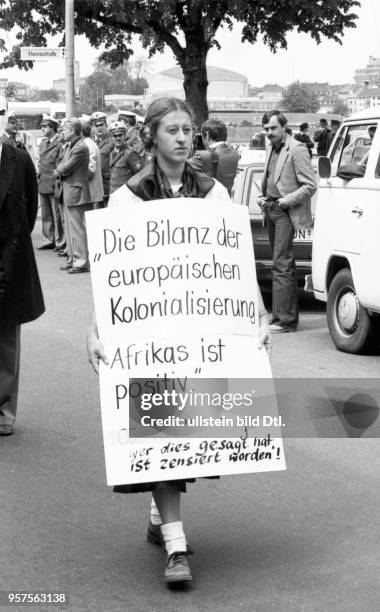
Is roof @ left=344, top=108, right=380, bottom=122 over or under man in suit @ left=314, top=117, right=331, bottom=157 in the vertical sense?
over

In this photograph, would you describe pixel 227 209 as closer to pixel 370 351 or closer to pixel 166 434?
pixel 166 434

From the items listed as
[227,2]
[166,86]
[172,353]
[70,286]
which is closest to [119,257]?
A: [172,353]

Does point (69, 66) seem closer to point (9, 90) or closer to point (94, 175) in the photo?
point (94, 175)

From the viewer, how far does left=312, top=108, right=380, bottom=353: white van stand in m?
8.83

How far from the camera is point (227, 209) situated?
457cm

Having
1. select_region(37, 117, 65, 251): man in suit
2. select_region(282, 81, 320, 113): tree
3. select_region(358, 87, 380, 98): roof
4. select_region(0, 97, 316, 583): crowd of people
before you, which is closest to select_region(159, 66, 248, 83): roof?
select_region(282, 81, 320, 113): tree

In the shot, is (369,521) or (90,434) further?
(90,434)

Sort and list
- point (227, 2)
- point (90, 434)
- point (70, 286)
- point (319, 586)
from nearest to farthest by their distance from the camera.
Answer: point (319, 586)
point (90, 434)
point (70, 286)
point (227, 2)

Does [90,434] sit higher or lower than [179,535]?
lower

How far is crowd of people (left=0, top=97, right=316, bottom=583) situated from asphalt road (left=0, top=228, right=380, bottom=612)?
191 mm

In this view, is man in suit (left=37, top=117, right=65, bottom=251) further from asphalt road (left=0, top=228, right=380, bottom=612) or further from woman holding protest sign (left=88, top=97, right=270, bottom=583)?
woman holding protest sign (left=88, top=97, right=270, bottom=583)

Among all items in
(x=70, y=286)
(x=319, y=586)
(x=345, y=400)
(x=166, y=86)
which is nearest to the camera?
(x=319, y=586)

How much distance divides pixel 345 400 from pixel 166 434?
352 cm

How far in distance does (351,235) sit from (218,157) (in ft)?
11.5
